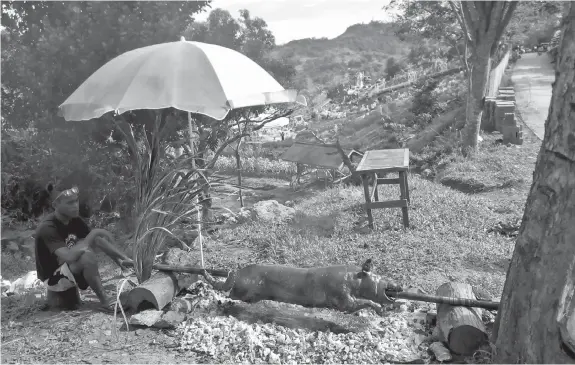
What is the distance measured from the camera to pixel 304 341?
4.04 metres

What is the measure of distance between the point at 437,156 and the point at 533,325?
30.2 ft

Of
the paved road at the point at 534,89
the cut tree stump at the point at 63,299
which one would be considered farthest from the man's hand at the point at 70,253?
the paved road at the point at 534,89

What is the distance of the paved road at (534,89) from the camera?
579 inches

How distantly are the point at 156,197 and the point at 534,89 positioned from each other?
1788 cm

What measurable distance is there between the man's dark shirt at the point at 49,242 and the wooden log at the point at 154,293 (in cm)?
78

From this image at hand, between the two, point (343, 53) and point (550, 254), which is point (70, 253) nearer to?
point (550, 254)

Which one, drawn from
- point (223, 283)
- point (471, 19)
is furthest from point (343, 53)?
point (223, 283)

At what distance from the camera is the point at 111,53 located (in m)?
9.41

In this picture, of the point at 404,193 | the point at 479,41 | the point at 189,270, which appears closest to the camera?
the point at 189,270

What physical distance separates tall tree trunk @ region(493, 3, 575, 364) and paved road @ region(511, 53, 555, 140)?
748 centimetres

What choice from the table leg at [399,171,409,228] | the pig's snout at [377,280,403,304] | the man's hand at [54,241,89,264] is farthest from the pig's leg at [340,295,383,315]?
the table leg at [399,171,409,228]

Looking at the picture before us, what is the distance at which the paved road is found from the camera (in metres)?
14.7

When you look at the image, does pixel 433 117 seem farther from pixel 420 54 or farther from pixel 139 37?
pixel 420 54

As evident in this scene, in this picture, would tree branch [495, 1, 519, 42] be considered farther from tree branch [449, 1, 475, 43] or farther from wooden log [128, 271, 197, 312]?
wooden log [128, 271, 197, 312]
